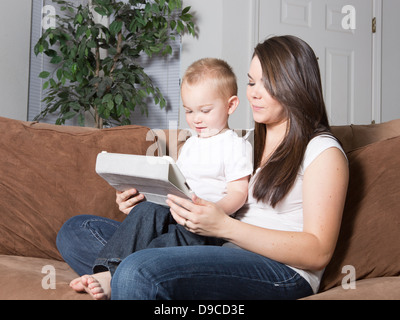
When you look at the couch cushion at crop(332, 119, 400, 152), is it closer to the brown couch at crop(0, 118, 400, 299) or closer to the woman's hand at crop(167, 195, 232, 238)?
the brown couch at crop(0, 118, 400, 299)

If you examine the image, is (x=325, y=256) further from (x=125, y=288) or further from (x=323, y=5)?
(x=323, y=5)

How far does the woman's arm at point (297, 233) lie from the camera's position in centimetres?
93

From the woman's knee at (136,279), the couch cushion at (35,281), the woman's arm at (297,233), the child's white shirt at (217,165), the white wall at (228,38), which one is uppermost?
the white wall at (228,38)

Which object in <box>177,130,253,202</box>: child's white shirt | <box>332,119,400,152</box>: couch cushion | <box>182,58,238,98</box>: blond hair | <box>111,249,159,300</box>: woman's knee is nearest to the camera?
<box>111,249,159,300</box>: woman's knee

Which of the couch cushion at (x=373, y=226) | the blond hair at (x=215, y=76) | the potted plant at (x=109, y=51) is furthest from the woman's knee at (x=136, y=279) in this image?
the potted plant at (x=109, y=51)

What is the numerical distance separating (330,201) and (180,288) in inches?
14.5

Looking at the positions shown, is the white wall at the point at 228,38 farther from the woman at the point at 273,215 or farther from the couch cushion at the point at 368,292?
the couch cushion at the point at 368,292

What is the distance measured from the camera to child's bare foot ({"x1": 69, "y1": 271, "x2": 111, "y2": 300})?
98 cm

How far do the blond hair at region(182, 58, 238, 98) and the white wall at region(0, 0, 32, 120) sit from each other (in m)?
Result: 2.06

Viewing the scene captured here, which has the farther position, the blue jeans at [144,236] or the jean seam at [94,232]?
the jean seam at [94,232]

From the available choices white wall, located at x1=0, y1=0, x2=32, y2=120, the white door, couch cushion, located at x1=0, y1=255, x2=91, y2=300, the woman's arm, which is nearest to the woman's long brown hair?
the woman's arm

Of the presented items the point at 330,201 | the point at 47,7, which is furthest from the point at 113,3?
the point at 330,201

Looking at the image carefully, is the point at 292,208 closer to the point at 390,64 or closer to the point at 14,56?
the point at 14,56

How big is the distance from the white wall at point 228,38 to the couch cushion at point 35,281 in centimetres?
203
